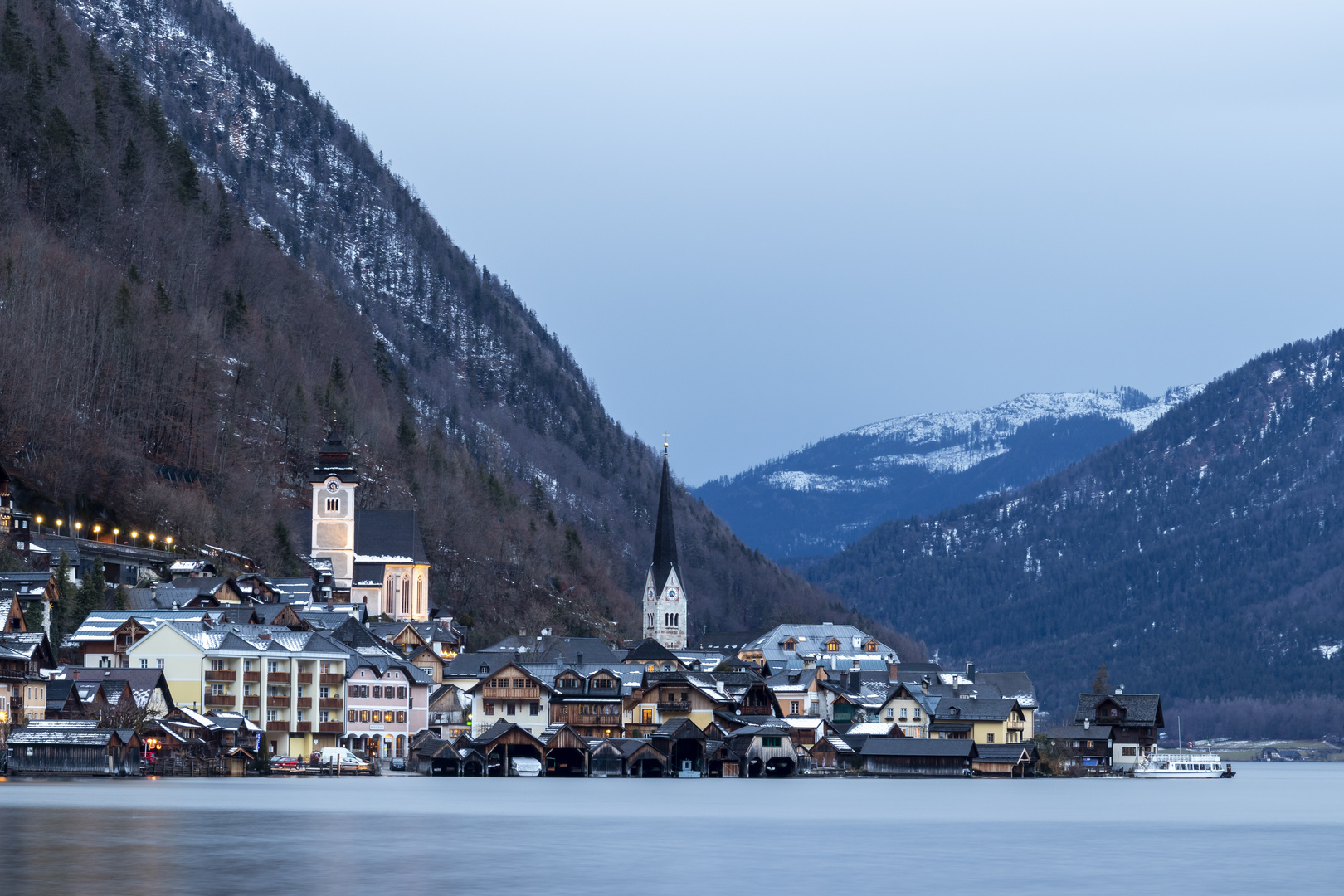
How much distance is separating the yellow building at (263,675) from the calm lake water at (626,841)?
11.7 meters

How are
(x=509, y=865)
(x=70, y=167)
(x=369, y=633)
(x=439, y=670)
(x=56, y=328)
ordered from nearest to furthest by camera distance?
1. (x=509, y=865)
2. (x=369, y=633)
3. (x=439, y=670)
4. (x=56, y=328)
5. (x=70, y=167)

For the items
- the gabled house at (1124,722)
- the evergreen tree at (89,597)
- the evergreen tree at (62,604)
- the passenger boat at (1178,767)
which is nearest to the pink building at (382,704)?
the evergreen tree at (89,597)

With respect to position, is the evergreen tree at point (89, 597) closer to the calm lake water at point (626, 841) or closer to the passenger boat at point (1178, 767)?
the calm lake water at point (626, 841)

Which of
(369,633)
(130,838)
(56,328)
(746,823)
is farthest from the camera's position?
(56,328)

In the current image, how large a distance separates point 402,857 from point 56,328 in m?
102

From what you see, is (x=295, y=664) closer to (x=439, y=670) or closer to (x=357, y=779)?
(x=357, y=779)

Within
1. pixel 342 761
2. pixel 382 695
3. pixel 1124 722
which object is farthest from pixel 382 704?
pixel 1124 722

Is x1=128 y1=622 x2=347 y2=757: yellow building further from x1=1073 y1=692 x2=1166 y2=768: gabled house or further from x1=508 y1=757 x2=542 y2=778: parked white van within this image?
x1=1073 y1=692 x2=1166 y2=768: gabled house

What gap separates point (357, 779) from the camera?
4444 inches

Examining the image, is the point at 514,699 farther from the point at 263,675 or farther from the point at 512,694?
the point at 263,675

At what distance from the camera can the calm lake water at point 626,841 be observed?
2089 inches

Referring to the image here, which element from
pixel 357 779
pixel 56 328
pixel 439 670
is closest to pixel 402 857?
pixel 357 779

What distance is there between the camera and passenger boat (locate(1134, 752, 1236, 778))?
152000 millimetres

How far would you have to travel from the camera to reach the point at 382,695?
12312cm
